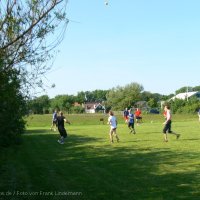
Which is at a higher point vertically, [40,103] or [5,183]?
[40,103]

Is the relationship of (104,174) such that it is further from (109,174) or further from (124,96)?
(124,96)

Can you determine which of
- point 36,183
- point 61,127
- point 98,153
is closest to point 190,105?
point 61,127

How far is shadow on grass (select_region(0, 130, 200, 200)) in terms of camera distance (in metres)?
10.1

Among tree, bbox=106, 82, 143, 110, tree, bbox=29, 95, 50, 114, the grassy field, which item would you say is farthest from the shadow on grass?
tree, bbox=106, 82, 143, 110

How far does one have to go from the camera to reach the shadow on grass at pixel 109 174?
10.1 metres

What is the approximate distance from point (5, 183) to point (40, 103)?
2337mm

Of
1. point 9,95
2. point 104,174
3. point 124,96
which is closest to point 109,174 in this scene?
point 104,174

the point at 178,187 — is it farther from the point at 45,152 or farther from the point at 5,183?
the point at 45,152

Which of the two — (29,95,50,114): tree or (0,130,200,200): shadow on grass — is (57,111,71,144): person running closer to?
(0,130,200,200): shadow on grass

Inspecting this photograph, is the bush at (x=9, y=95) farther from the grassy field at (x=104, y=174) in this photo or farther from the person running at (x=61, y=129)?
the person running at (x=61, y=129)

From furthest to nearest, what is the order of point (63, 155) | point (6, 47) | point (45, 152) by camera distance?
point (45, 152) → point (63, 155) → point (6, 47)

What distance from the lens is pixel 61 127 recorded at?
2517 centimetres

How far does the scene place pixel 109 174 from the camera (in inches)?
498

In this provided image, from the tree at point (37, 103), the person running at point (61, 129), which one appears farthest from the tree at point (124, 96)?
the tree at point (37, 103)
